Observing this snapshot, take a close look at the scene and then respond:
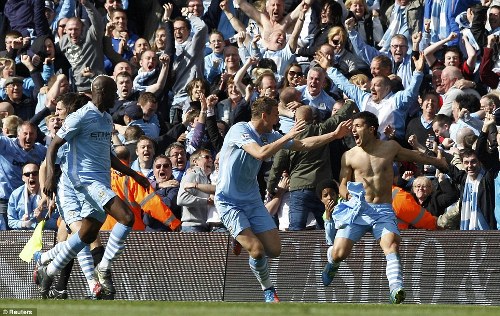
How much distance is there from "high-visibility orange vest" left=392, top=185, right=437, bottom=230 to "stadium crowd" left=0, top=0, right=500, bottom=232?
2 centimetres

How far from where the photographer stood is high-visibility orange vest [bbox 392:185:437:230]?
1727cm

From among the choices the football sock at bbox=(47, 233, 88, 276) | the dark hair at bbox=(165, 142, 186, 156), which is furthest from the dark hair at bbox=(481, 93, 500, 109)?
the football sock at bbox=(47, 233, 88, 276)

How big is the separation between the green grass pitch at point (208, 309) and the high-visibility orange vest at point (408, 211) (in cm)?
383

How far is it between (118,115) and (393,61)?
4.18 meters

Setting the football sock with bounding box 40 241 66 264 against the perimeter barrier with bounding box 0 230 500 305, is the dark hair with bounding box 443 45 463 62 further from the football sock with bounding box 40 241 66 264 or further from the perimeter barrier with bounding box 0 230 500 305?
the football sock with bounding box 40 241 66 264

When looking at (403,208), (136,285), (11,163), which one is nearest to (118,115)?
(11,163)

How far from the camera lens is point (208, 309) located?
12.4m

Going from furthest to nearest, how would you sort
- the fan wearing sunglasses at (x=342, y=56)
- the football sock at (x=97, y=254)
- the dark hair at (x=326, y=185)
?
the fan wearing sunglasses at (x=342, y=56), the dark hair at (x=326, y=185), the football sock at (x=97, y=254)

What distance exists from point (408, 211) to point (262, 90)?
3099 mm

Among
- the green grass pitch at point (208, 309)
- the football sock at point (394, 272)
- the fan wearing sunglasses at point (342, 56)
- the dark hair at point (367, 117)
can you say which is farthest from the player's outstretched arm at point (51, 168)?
the fan wearing sunglasses at point (342, 56)

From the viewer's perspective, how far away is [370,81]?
1956 cm

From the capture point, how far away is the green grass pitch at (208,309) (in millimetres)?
12047

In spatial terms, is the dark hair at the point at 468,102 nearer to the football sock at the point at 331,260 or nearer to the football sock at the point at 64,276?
the football sock at the point at 331,260

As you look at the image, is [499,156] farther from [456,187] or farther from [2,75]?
[2,75]
